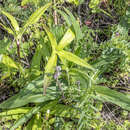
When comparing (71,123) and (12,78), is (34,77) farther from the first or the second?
(71,123)

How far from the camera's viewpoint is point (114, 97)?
1.55m

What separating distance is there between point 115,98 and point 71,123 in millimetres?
451

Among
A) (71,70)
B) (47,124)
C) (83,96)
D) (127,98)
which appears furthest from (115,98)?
(47,124)

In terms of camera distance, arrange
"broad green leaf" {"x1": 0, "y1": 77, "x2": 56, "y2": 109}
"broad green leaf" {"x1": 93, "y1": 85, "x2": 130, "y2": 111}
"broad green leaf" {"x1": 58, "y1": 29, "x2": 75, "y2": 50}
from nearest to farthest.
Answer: "broad green leaf" {"x1": 58, "y1": 29, "x2": 75, "y2": 50} → "broad green leaf" {"x1": 93, "y1": 85, "x2": 130, "y2": 111} → "broad green leaf" {"x1": 0, "y1": 77, "x2": 56, "y2": 109}

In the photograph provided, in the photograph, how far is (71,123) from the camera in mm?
1684

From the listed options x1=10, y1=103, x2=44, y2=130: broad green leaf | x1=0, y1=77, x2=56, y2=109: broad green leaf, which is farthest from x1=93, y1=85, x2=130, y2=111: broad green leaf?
x1=10, y1=103, x2=44, y2=130: broad green leaf

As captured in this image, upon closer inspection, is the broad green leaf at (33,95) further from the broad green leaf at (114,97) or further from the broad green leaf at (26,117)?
the broad green leaf at (114,97)

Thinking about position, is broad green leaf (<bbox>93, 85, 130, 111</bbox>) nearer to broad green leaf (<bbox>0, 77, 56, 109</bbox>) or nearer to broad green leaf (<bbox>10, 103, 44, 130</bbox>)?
broad green leaf (<bbox>0, 77, 56, 109</bbox>)

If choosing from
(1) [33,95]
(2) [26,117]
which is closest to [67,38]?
(1) [33,95]

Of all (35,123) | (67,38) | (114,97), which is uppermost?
(67,38)

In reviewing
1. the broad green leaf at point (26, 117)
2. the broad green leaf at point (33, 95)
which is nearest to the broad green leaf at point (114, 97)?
the broad green leaf at point (33, 95)

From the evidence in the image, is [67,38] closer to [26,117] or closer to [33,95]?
[33,95]

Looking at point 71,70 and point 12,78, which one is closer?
point 71,70

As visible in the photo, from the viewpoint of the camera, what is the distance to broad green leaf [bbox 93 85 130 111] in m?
1.52
